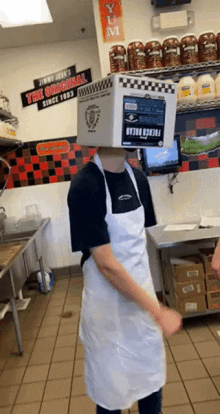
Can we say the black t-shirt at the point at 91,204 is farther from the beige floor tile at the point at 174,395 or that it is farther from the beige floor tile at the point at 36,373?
the beige floor tile at the point at 36,373

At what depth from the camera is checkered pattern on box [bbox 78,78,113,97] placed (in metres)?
1.19

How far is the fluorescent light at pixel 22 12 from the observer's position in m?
2.52

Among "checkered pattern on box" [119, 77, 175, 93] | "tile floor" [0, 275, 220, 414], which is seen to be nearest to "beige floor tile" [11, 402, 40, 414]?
"tile floor" [0, 275, 220, 414]

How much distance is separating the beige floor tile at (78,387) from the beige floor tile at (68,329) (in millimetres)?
671

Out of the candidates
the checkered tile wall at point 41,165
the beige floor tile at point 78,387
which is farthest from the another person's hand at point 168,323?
the checkered tile wall at point 41,165

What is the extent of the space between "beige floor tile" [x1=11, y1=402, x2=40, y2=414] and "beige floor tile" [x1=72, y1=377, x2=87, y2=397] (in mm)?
231

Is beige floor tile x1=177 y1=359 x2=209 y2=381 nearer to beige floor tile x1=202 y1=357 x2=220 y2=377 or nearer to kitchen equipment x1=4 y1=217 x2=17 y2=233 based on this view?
beige floor tile x1=202 y1=357 x2=220 y2=377

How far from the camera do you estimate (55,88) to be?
428cm

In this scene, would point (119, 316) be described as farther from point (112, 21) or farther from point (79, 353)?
point (112, 21)

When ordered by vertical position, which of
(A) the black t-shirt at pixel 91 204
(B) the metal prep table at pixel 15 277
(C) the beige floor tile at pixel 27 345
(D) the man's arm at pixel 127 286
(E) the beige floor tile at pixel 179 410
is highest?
(A) the black t-shirt at pixel 91 204

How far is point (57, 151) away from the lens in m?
4.33

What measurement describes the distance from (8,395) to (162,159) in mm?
2181

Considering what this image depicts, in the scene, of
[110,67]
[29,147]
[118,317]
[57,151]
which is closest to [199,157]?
[110,67]

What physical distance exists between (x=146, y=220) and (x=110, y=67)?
192cm
